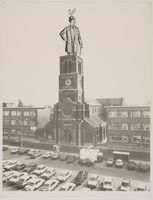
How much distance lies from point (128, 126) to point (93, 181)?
0.51 m

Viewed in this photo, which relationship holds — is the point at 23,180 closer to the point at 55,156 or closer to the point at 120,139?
the point at 55,156

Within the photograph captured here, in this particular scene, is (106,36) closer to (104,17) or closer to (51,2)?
(104,17)

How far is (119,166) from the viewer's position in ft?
7.06

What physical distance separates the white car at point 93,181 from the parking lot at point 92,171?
22mm

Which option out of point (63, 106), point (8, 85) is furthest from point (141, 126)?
point (8, 85)

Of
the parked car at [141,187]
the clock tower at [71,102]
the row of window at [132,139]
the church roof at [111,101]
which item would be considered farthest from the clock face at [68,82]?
the parked car at [141,187]

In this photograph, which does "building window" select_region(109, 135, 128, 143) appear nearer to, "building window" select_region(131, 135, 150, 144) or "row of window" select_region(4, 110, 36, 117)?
"building window" select_region(131, 135, 150, 144)

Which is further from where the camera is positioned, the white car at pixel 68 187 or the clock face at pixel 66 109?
the clock face at pixel 66 109

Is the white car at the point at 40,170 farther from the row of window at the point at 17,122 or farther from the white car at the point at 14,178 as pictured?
the row of window at the point at 17,122

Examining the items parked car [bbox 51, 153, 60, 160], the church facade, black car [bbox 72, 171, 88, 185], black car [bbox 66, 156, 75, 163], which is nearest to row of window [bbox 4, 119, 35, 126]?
the church facade

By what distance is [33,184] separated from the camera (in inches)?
84.4

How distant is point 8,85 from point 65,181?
890mm

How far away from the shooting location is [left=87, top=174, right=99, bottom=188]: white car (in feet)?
6.95

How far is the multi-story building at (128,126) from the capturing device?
2160 mm
